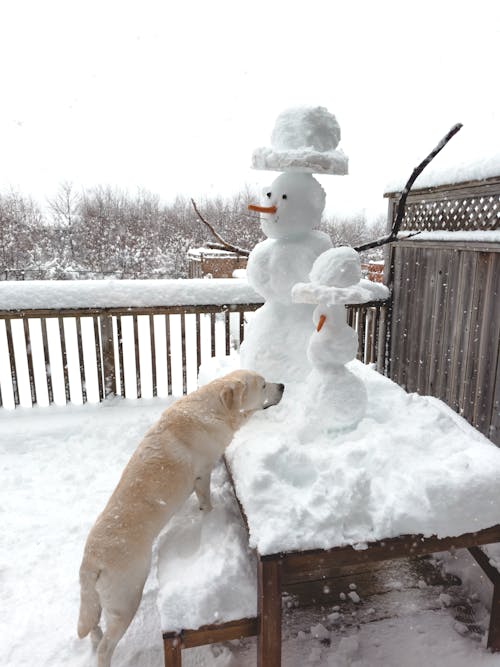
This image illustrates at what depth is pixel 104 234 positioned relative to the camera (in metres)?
16.1

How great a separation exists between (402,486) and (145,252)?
15.8m

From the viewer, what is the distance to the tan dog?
1684mm

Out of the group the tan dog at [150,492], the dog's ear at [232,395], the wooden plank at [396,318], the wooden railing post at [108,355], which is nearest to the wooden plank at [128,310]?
the wooden railing post at [108,355]

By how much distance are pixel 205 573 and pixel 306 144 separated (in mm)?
2253

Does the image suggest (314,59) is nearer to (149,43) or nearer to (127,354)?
(149,43)

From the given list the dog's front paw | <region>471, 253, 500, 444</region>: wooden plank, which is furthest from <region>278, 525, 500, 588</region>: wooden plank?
<region>471, 253, 500, 444</region>: wooden plank

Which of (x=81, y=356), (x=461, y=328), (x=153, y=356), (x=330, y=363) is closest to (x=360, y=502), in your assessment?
(x=330, y=363)

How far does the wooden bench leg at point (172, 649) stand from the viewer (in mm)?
1519

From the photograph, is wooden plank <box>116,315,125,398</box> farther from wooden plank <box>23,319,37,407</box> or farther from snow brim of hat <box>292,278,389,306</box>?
snow brim of hat <box>292,278,389,306</box>

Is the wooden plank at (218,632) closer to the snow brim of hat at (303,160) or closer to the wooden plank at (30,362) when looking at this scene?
the snow brim of hat at (303,160)

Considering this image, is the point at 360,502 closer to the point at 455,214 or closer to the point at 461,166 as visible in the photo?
the point at 455,214

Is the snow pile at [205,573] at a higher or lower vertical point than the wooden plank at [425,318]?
lower

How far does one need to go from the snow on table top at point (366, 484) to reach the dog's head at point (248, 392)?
0.76 feet

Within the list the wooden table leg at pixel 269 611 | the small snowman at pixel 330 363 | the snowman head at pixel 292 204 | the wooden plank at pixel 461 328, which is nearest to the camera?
the wooden table leg at pixel 269 611
